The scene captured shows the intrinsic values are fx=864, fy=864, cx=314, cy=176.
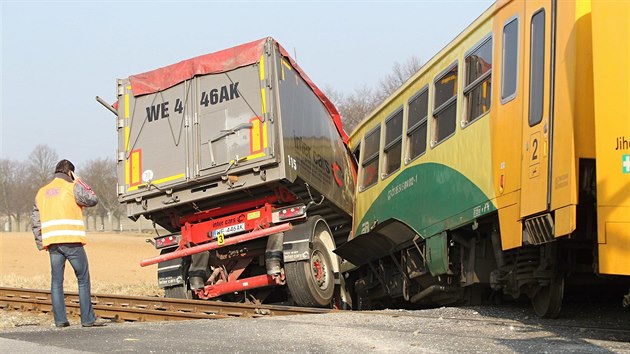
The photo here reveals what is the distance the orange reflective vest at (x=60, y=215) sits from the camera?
8547 millimetres

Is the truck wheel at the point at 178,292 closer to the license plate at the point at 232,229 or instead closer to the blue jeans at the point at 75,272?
the license plate at the point at 232,229

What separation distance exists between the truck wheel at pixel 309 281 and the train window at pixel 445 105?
8.63ft

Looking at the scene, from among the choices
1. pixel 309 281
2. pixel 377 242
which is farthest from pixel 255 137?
pixel 377 242

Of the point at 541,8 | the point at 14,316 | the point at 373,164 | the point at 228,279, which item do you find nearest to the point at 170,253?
the point at 228,279

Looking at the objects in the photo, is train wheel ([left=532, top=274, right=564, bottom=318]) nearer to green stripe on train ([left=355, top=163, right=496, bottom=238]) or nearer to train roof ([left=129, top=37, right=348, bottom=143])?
green stripe on train ([left=355, top=163, right=496, bottom=238])

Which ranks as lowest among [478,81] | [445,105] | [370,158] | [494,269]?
[494,269]

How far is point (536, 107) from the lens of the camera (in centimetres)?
730

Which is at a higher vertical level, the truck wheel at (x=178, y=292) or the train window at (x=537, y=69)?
the train window at (x=537, y=69)

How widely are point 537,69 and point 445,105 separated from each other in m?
2.27

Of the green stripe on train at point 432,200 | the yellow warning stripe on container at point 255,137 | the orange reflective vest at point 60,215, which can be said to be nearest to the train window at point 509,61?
the green stripe on train at point 432,200

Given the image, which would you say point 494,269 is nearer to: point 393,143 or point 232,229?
point 393,143

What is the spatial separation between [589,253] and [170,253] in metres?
5.96

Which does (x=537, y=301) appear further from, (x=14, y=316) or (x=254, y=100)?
(x=14, y=316)

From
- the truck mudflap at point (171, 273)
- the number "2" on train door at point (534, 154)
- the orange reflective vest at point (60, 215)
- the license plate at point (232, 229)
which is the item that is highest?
the number "2" on train door at point (534, 154)
